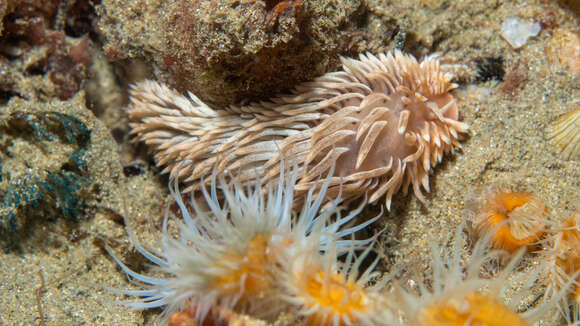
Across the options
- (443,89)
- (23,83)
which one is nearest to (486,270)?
(443,89)

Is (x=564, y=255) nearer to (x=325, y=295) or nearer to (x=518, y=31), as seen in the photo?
(x=325, y=295)

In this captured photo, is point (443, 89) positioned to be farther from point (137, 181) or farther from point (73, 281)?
point (73, 281)

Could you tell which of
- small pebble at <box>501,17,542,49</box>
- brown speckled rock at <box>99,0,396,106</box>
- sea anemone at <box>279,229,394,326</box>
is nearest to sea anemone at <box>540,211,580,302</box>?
sea anemone at <box>279,229,394,326</box>

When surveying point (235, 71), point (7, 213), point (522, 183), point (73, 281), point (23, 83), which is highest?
point (23, 83)

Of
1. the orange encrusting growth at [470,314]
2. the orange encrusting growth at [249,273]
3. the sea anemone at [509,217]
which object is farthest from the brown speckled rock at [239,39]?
the orange encrusting growth at [470,314]

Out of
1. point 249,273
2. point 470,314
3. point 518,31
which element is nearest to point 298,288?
point 249,273

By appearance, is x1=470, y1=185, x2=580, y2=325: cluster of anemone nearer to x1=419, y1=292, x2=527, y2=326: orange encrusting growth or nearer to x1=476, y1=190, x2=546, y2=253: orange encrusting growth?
x1=476, y1=190, x2=546, y2=253: orange encrusting growth
